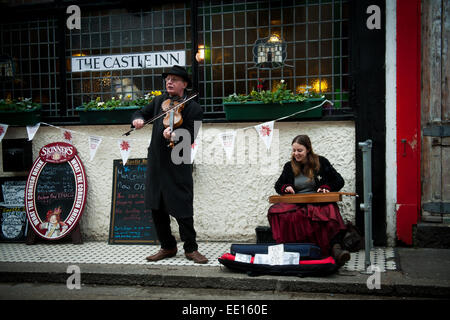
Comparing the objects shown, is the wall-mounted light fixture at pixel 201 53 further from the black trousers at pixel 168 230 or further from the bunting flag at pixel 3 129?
the bunting flag at pixel 3 129

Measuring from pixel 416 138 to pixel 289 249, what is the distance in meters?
2.15

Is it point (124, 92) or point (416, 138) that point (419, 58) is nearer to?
point (416, 138)

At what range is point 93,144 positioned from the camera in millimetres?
6281

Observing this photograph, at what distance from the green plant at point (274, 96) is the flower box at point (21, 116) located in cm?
270

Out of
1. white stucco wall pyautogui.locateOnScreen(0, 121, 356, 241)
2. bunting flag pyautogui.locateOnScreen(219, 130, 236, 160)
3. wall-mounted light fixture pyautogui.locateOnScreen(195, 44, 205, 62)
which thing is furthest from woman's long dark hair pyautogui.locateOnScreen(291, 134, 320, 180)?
wall-mounted light fixture pyautogui.locateOnScreen(195, 44, 205, 62)

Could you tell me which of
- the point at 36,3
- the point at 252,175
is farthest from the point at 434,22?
the point at 36,3

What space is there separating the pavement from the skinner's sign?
2.48 metres

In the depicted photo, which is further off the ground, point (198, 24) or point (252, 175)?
point (198, 24)

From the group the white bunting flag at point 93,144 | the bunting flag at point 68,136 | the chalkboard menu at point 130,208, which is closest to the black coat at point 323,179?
the chalkboard menu at point 130,208

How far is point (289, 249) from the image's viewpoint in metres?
4.61

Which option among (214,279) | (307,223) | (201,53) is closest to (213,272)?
(214,279)

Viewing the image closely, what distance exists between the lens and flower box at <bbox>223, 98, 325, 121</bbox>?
5727mm

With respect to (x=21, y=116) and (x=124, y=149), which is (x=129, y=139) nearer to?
(x=124, y=149)

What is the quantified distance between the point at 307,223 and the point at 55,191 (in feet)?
11.4
